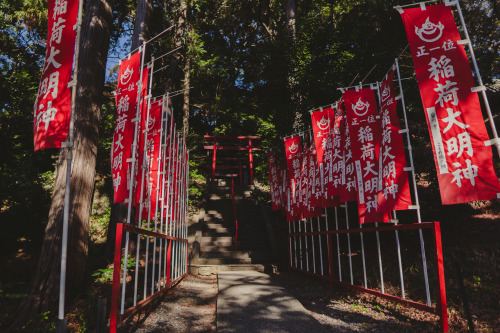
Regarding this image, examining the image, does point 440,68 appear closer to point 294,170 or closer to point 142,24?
point 294,170

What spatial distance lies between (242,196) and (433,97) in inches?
403

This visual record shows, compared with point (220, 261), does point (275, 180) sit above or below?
above

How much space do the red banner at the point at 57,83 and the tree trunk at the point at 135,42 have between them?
4.74 meters

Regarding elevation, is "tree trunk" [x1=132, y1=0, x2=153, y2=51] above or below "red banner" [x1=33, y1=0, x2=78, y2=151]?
above

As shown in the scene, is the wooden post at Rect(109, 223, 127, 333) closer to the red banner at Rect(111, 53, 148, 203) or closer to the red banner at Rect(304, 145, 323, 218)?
the red banner at Rect(111, 53, 148, 203)

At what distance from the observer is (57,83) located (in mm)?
2918

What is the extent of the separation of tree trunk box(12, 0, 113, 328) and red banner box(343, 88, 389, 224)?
4918 millimetres

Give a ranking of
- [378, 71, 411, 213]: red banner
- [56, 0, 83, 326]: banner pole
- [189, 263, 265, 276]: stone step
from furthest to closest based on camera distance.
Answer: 1. [189, 263, 265, 276]: stone step
2. [378, 71, 411, 213]: red banner
3. [56, 0, 83, 326]: banner pole

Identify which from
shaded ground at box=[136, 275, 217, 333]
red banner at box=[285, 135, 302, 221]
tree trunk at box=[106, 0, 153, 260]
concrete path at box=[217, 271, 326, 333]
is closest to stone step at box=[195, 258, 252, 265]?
shaded ground at box=[136, 275, 217, 333]

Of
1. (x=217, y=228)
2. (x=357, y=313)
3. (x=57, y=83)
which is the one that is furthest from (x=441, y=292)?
(x=217, y=228)

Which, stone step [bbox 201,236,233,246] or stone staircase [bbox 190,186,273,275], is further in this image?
stone step [bbox 201,236,233,246]

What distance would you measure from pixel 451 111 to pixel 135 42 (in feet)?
25.8

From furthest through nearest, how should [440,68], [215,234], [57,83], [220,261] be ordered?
1. [215,234]
2. [220,261]
3. [440,68]
4. [57,83]

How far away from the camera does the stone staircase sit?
818cm
